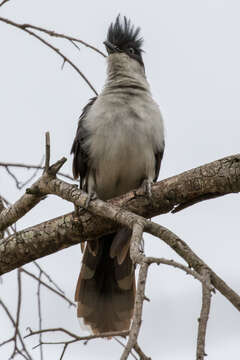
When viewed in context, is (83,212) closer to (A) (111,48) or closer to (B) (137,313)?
(B) (137,313)

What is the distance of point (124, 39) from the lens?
17.0ft

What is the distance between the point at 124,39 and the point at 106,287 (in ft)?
7.45

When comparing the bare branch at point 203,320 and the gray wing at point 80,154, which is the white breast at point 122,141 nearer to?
the gray wing at point 80,154

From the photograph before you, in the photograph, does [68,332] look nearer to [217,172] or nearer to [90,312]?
[217,172]

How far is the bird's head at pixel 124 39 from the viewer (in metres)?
5.11

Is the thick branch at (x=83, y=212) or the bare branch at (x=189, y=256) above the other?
the thick branch at (x=83, y=212)

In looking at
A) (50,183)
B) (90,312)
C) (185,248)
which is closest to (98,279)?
(90,312)

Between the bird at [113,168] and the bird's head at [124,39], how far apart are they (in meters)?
0.57

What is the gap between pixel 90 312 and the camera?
14.2 ft

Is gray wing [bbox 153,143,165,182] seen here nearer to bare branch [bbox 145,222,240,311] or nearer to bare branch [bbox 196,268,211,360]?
bare branch [bbox 145,222,240,311]

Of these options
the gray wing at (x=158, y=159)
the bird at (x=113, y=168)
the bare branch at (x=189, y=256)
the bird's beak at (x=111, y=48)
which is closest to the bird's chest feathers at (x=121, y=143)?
the bird at (x=113, y=168)

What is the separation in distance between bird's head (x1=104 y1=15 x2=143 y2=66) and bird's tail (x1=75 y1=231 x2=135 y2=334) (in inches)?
68.6

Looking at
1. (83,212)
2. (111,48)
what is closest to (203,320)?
(83,212)

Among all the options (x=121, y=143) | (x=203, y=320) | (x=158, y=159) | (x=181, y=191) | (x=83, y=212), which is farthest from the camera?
(x=158, y=159)
